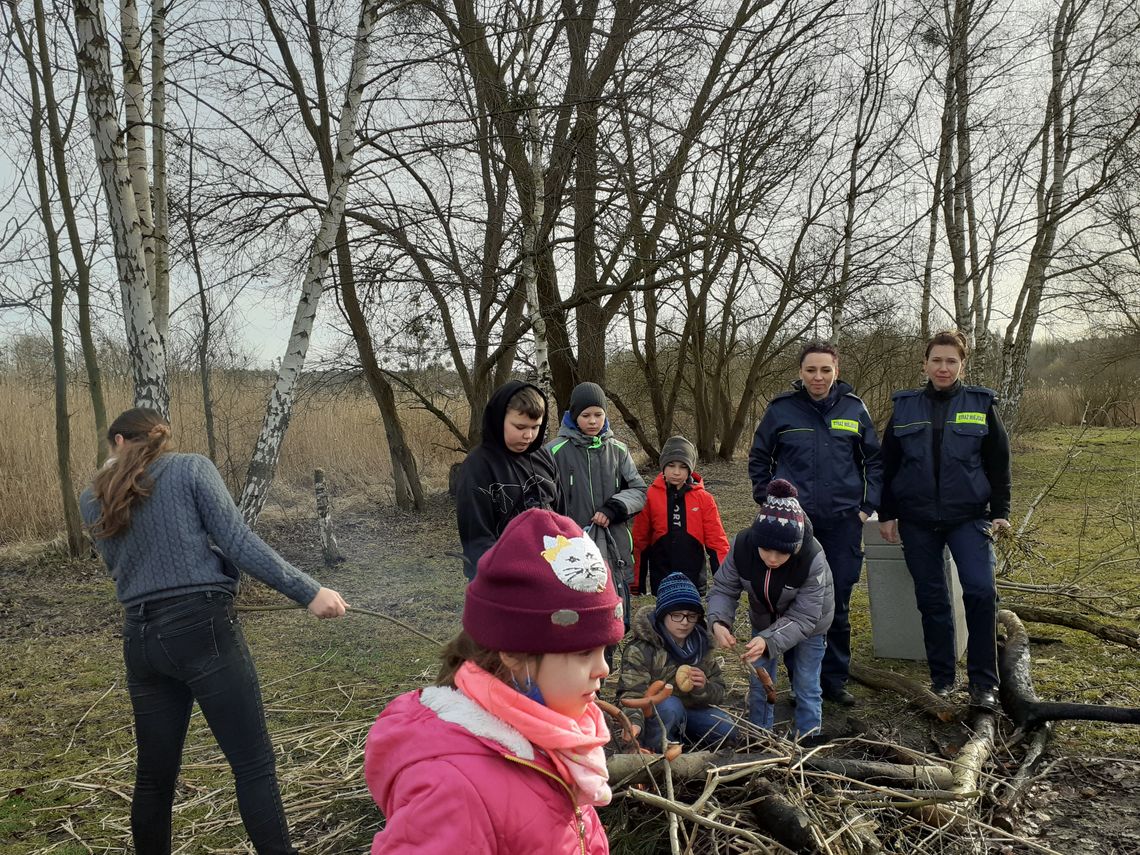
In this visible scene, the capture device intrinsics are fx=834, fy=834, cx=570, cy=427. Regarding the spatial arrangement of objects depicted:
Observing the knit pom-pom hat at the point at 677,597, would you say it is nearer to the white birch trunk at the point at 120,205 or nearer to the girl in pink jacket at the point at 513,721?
the girl in pink jacket at the point at 513,721

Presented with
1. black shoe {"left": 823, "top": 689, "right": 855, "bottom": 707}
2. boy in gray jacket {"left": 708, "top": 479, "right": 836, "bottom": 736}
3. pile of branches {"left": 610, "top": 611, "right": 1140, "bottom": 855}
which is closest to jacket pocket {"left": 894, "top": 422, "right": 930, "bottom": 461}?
boy in gray jacket {"left": 708, "top": 479, "right": 836, "bottom": 736}

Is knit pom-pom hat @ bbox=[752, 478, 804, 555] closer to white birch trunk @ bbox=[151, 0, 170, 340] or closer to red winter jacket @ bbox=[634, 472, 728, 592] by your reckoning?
red winter jacket @ bbox=[634, 472, 728, 592]

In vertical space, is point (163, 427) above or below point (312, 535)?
above

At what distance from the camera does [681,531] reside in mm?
4926

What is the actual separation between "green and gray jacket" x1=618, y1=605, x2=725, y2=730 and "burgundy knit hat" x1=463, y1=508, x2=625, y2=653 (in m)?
2.31

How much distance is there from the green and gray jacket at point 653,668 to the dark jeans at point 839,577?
1107 mm

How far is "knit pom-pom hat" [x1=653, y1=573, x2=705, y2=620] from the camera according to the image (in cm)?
376

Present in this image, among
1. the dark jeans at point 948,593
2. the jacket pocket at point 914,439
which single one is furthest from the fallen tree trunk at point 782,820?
the jacket pocket at point 914,439

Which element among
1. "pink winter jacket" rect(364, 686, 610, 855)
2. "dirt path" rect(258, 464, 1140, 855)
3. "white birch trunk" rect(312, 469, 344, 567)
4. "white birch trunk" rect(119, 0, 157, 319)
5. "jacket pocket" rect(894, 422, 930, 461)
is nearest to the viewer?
"pink winter jacket" rect(364, 686, 610, 855)

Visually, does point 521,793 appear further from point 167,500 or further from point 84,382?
point 84,382

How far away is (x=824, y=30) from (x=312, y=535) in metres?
8.32

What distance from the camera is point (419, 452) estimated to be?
49.3ft

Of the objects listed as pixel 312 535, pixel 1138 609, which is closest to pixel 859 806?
pixel 1138 609

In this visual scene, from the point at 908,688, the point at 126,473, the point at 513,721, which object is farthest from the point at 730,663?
the point at 513,721
